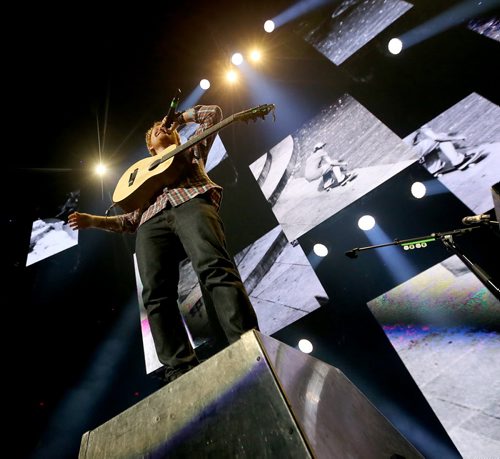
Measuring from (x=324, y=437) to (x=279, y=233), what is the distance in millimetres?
2845

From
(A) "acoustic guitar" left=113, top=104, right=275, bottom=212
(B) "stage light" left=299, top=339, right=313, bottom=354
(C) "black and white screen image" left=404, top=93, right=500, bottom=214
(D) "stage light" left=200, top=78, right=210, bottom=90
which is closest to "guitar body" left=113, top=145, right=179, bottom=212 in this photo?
(A) "acoustic guitar" left=113, top=104, right=275, bottom=212

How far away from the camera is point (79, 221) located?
2.20 meters

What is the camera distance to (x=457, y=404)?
214 cm

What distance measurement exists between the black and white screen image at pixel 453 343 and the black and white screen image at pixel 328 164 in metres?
1.04

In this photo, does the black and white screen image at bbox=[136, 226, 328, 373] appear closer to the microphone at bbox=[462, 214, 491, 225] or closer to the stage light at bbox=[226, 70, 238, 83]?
the microphone at bbox=[462, 214, 491, 225]

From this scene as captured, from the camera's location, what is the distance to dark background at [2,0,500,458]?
275 centimetres

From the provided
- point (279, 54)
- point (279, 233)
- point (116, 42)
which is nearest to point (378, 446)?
point (279, 233)

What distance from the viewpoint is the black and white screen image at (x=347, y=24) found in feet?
11.8

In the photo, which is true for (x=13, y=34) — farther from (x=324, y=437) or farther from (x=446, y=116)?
(x=324, y=437)

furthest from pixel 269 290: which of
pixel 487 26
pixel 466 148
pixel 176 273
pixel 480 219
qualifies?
pixel 487 26

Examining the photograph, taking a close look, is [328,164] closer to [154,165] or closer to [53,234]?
[154,165]

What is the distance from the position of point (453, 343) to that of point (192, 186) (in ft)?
7.30

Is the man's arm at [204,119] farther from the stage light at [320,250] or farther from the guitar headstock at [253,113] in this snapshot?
the stage light at [320,250]

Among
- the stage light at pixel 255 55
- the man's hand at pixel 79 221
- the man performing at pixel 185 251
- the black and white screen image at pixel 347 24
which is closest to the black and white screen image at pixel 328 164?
the black and white screen image at pixel 347 24
